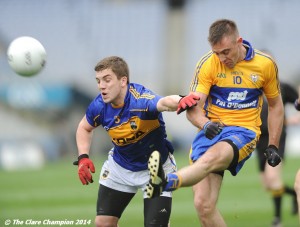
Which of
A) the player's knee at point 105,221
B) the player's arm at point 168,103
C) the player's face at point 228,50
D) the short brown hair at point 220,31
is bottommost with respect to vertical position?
the player's knee at point 105,221

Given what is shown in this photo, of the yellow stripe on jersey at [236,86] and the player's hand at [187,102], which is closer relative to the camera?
the player's hand at [187,102]

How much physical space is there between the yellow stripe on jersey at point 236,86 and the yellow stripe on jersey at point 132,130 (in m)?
0.57

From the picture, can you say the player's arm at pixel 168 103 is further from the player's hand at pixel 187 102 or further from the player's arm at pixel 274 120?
the player's arm at pixel 274 120

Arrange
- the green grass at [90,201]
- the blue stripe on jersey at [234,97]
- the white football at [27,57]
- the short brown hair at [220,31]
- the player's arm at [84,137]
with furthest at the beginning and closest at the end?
the green grass at [90,201]
the white football at [27,57]
the player's arm at [84,137]
the blue stripe on jersey at [234,97]
the short brown hair at [220,31]

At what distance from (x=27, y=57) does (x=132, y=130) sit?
62.6 inches

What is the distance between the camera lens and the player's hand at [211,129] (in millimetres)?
6805

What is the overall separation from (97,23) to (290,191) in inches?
904

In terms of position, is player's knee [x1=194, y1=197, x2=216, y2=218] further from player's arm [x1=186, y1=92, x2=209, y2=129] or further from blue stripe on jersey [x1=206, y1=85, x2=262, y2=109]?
blue stripe on jersey [x1=206, y1=85, x2=262, y2=109]

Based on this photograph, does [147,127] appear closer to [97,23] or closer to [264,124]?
[264,124]

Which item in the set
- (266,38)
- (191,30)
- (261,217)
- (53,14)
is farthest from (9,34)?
(261,217)

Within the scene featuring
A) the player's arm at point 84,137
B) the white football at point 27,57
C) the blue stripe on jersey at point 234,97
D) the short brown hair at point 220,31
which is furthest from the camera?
the white football at point 27,57

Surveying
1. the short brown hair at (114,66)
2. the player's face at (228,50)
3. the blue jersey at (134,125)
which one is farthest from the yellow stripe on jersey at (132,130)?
the player's face at (228,50)

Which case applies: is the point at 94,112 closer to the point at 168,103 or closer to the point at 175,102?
the point at 168,103

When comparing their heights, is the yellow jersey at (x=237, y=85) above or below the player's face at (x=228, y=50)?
below
